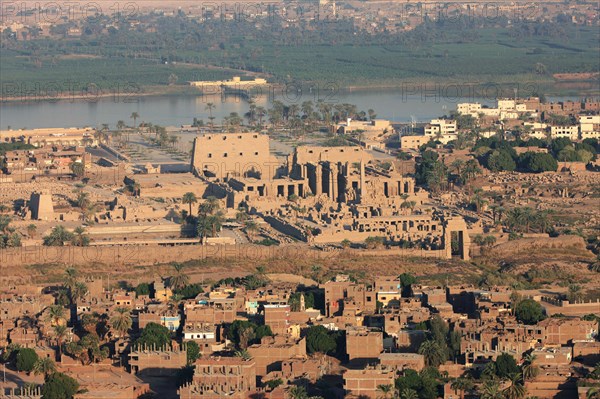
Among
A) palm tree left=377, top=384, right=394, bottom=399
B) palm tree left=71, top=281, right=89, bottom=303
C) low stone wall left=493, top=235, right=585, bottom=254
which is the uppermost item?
palm tree left=377, top=384, right=394, bottom=399

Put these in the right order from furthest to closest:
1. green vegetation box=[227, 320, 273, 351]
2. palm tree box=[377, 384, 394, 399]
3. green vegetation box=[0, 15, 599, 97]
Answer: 1. green vegetation box=[0, 15, 599, 97]
2. green vegetation box=[227, 320, 273, 351]
3. palm tree box=[377, 384, 394, 399]

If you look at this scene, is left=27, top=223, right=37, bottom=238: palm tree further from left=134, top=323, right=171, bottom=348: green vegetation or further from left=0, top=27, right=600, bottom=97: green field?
left=0, top=27, right=600, bottom=97: green field

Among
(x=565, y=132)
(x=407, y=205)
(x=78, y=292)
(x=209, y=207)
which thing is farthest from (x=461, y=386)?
(x=565, y=132)

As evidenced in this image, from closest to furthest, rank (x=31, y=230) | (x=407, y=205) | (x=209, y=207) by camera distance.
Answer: (x=31, y=230) → (x=209, y=207) → (x=407, y=205)

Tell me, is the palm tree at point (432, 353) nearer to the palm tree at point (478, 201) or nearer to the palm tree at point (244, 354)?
the palm tree at point (244, 354)

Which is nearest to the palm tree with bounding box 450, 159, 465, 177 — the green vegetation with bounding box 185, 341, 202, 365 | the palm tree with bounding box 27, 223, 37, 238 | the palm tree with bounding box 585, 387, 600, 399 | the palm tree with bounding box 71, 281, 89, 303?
the palm tree with bounding box 27, 223, 37, 238

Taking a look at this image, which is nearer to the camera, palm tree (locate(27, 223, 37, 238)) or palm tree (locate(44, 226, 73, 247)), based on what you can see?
palm tree (locate(44, 226, 73, 247))

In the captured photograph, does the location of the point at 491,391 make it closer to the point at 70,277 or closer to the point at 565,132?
the point at 70,277

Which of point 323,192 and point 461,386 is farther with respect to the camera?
point 323,192
